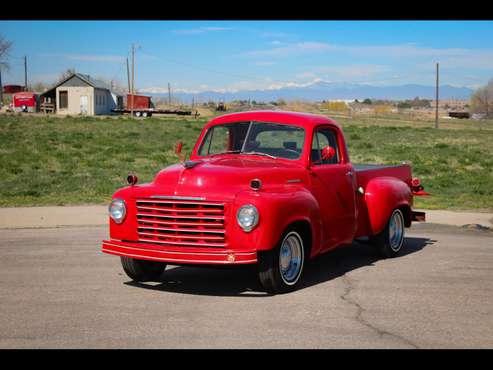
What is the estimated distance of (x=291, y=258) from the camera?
25.5ft

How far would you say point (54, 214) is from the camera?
13.8 metres

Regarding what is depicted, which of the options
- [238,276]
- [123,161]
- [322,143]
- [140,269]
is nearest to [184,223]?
[140,269]

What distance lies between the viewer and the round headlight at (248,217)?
7.10 m

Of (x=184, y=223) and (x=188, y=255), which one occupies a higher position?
(x=184, y=223)

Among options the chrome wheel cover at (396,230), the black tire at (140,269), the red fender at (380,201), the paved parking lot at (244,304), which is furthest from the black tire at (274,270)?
the chrome wheel cover at (396,230)

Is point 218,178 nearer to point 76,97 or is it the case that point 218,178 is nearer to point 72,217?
point 72,217

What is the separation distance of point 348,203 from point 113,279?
120 inches

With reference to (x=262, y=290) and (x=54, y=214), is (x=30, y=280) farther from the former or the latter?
(x=54, y=214)

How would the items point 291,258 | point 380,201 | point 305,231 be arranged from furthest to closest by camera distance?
point 380,201 → point 305,231 → point 291,258

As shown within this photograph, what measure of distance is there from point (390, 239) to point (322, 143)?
79.1 inches

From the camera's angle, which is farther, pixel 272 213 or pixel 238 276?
pixel 238 276
